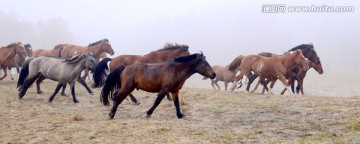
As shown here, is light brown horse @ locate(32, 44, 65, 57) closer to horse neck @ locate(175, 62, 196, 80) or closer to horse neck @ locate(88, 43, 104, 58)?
horse neck @ locate(88, 43, 104, 58)

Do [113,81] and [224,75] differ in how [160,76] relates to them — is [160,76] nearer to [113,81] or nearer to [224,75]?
[113,81]

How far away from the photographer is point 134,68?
8852 mm

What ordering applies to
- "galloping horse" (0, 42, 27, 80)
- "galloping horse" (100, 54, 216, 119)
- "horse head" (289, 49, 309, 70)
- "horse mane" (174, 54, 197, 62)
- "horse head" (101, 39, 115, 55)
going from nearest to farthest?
"galloping horse" (100, 54, 216, 119) < "horse mane" (174, 54, 197, 62) < "horse head" (289, 49, 309, 70) < "galloping horse" (0, 42, 27, 80) < "horse head" (101, 39, 115, 55)

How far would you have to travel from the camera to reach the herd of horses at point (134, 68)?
8797mm

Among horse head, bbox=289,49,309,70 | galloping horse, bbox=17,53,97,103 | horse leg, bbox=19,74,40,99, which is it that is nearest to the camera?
galloping horse, bbox=17,53,97,103

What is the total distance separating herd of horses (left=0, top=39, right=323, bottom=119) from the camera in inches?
346

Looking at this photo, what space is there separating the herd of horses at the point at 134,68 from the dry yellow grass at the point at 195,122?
0.62 meters

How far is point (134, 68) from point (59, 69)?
177 inches

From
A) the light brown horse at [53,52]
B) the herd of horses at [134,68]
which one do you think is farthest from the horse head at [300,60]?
the light brown horse at [53,52]

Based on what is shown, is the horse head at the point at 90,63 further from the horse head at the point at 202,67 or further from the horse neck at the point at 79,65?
the horse head at the point at 202,67

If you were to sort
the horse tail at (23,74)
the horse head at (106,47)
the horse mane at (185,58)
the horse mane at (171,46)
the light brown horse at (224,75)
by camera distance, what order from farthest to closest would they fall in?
the light brown horse at (224,75) < the horse head at (106,47) < the horse tail at (23,74) < the horse mane at (171,46) < the horse mane at (185,58)

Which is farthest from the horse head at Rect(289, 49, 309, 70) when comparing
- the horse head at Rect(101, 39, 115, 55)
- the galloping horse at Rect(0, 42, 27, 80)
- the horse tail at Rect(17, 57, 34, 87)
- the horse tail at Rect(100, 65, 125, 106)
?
the galloping horse at Rect(0, 42, 27, 80)

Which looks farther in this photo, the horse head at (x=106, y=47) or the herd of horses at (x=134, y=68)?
the horse head at (x=106, y=47)

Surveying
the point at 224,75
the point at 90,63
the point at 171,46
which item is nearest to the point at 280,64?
the point at 171,46
